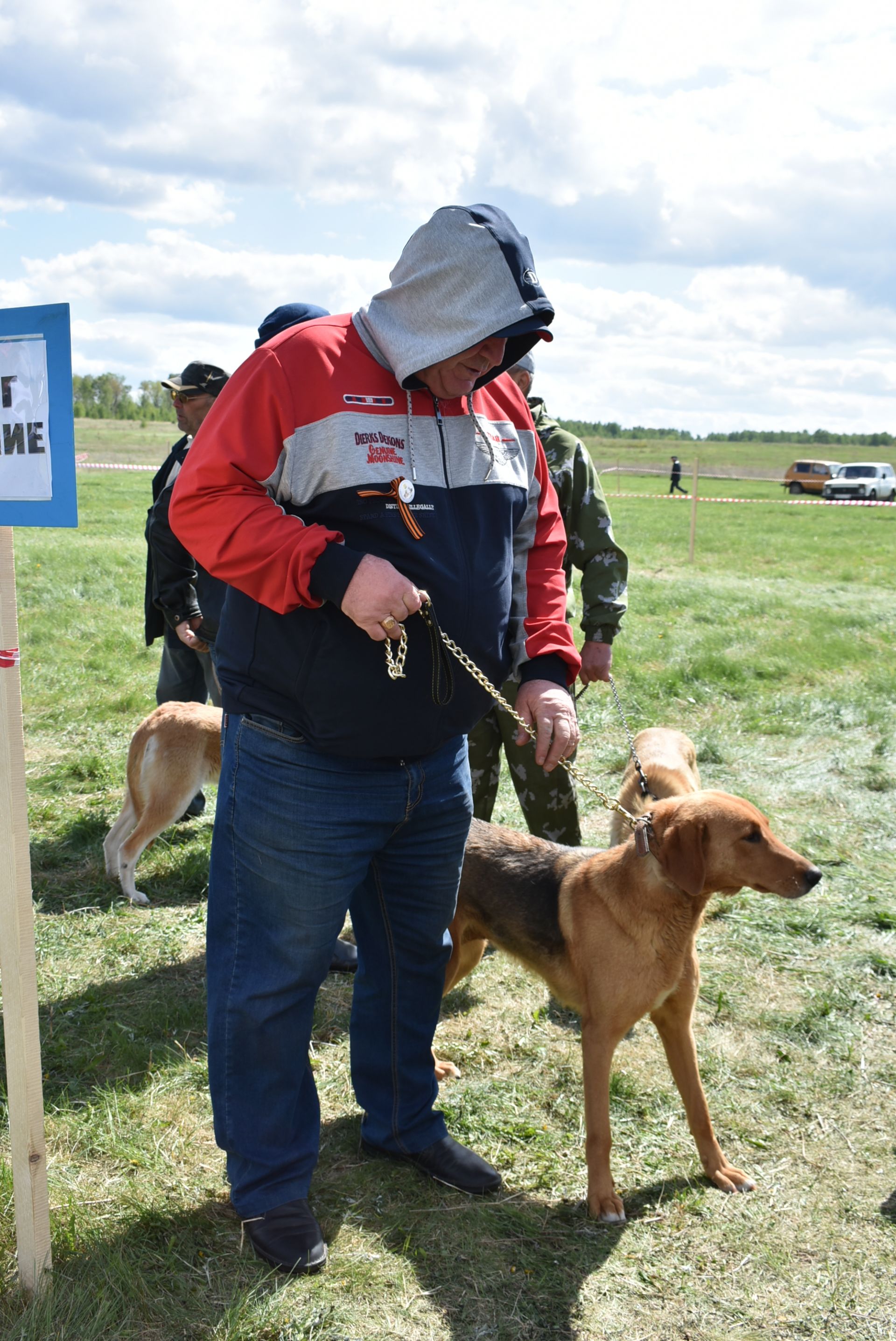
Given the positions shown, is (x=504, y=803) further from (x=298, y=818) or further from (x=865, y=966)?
(x=298, y=818)

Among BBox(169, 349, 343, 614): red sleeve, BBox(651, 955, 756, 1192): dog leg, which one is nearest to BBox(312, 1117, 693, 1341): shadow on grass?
BBox(651, 955, 756, 1192): dog leg

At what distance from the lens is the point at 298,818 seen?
2.44m

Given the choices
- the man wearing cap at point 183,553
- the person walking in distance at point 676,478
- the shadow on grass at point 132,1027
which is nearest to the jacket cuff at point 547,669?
the shadow on grass at point 132,1027

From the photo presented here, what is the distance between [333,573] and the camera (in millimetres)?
2135

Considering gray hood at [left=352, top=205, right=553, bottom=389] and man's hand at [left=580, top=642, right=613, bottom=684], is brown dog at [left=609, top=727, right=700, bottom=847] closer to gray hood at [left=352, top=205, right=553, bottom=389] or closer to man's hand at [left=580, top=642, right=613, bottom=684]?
man's hand at [left=580, top=642, right=613, bottom=684]

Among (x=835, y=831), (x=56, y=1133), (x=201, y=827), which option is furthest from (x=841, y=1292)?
(x=201, y=827)

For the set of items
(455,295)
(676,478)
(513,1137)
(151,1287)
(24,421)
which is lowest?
(513,1137)

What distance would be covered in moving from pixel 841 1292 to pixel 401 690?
2.01 meters

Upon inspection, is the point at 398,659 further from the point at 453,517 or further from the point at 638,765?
the point at 638,765

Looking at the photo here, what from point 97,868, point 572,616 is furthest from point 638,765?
point 97,868

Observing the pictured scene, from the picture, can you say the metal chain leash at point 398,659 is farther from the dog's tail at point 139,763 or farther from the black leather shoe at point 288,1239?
the dog's tail at point 139,763

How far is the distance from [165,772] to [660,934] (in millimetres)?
2870

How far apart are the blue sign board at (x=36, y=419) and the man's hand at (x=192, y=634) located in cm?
315

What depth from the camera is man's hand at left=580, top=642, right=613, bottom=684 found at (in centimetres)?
451
